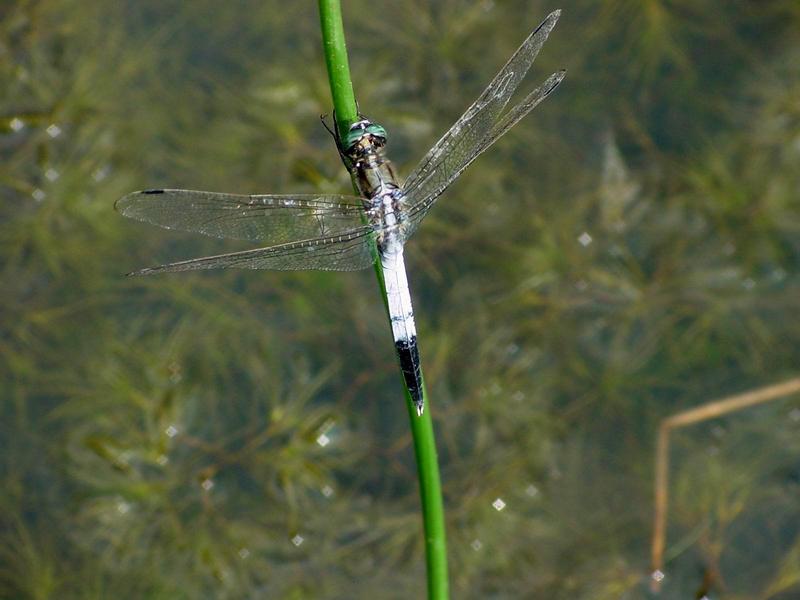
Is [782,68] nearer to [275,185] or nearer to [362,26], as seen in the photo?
[362,26]

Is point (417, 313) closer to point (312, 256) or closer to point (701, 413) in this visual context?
point (701, 413)

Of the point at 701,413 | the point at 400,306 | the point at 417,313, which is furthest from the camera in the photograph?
the point at 417,313

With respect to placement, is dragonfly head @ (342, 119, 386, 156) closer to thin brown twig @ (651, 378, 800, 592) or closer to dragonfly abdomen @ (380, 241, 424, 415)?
dragonfly abdomen @ (380, 241, 424, 415)

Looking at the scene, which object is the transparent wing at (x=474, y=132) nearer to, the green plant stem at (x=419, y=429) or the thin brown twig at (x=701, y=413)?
the green plant stem at (x=419, y=429)

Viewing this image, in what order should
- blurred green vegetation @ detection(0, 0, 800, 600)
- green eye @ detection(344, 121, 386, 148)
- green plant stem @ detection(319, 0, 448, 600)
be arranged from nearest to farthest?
green plant stem @ detection(319, 0, 448, 600), green eye @ detection(344, 121, 386, 148), blurred green vegetation @ detection(0, 0, 800, 600)

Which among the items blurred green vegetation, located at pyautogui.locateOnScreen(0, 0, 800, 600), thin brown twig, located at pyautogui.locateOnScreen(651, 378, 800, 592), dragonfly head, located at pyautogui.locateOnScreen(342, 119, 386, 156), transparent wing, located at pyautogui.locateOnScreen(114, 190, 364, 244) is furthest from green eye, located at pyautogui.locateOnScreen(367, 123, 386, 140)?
thin brown twig, located at pyautogui.locateOnScreen(651, 378, 800, 592)

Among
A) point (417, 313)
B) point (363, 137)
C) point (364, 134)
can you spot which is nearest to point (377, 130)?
point (363, 137)
